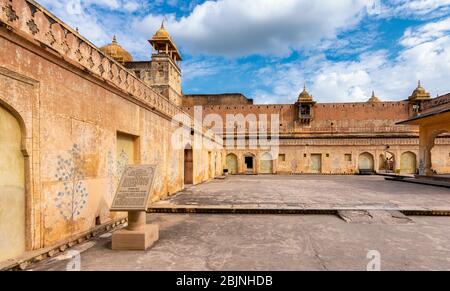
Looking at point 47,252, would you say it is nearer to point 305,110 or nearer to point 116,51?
point 116,51

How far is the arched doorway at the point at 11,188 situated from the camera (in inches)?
131

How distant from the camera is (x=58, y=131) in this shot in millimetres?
4121

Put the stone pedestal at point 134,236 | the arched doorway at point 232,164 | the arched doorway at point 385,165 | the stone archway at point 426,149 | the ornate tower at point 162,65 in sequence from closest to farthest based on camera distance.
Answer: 1. the stone pedestal at point 134,236
2. the stone archway at point 426,149
3. the ornate tower at point 162,65
4. the arched doorway at point 385,165
5. the arched doorway at point 232,164

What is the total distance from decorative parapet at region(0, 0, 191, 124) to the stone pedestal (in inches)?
108

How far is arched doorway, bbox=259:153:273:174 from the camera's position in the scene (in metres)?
24.3

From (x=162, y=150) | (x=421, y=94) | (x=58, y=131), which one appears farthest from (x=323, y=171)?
(x=58, y=131)

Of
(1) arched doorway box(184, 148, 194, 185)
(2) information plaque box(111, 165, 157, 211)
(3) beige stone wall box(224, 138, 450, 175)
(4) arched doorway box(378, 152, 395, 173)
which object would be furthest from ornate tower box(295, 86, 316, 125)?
(2) information plaque box(111, 165, 157, 211)

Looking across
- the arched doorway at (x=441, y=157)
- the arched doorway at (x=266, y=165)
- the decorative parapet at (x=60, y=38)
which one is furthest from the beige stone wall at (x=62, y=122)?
the arched doorway at (x=441, y=157)

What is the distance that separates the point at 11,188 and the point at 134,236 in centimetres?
169

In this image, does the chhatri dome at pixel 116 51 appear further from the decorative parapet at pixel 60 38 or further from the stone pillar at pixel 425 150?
the stone pillar at pixel 425 150

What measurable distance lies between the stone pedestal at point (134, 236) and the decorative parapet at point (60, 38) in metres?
2.75

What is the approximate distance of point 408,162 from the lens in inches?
931

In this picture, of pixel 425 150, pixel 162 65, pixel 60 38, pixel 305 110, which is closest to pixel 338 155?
pixel 305 110

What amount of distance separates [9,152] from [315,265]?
13.6 feet
